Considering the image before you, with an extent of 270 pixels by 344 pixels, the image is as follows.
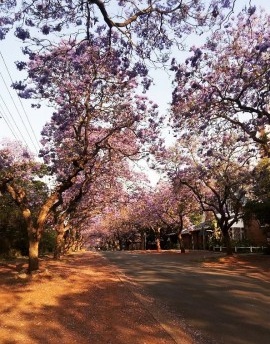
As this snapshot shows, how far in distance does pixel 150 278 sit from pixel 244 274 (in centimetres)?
422

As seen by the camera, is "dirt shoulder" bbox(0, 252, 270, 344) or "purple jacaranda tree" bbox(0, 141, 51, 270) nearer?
"dirt shoulder" bbox(0, 252, 270, 344)

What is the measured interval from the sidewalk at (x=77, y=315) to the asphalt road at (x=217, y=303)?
0.65 meters

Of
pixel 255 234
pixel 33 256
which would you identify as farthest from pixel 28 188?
pixel 255 234

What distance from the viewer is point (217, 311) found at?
33.4 feet

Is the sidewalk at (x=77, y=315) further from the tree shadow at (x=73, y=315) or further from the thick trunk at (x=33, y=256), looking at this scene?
the thick trunk at (x=33, y=256)

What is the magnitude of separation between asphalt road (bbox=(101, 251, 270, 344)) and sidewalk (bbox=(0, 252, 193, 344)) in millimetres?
646

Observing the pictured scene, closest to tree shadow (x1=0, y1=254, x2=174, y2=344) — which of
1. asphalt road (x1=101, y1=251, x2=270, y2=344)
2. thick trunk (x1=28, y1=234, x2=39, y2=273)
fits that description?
asphalt road (x1=101, y1=251, x2=270, y2=344)

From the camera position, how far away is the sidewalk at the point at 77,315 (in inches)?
306

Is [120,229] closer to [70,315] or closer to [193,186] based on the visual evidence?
[193,186]

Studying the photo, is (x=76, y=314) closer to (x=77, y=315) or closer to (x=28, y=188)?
(x=77, y=315)

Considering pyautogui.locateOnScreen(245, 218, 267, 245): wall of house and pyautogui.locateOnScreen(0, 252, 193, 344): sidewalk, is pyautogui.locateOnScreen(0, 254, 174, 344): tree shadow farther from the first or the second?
pyautogui.locateOnScreen(245, 218, 267, 245): wall of house

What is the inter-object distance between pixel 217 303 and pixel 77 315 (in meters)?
3.75

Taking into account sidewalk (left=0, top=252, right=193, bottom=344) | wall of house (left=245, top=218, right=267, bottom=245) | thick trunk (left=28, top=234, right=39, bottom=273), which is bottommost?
sidewalk (left=0, top=252, right=193, bottom=344)

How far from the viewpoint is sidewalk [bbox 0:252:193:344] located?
7.76 metres
